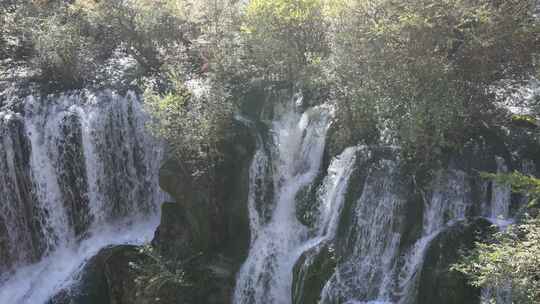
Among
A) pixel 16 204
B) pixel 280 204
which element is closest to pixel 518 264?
pixel 280 204

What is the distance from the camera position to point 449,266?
424 inches

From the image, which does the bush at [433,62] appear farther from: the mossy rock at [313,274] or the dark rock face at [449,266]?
the mossy rock at [313,274]

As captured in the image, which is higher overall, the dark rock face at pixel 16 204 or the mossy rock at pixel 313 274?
the dark rock face at pixel 16 204

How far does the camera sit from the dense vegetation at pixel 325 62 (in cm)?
1220

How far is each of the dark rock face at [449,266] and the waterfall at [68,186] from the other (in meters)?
8.65

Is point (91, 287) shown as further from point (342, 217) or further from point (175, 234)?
point (342, 217)

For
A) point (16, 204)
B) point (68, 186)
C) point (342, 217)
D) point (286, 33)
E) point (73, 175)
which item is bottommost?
point (342, 217)

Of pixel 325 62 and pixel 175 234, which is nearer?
pixel 175 234

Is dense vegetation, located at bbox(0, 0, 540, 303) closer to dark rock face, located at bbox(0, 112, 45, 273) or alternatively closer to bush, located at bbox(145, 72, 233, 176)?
bush, located at bbox(145, 72, 233, 176)

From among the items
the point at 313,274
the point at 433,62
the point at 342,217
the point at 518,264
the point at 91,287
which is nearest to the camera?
the point at 518,264

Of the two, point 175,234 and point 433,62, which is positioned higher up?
point 433,62

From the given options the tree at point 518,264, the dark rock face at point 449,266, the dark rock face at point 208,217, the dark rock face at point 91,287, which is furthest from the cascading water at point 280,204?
the tree at point 518,264

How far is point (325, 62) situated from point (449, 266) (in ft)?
22.8

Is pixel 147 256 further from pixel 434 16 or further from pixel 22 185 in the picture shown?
pixel 434 16
